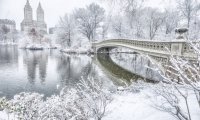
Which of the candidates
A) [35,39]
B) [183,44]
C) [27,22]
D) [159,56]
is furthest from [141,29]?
[27,22]

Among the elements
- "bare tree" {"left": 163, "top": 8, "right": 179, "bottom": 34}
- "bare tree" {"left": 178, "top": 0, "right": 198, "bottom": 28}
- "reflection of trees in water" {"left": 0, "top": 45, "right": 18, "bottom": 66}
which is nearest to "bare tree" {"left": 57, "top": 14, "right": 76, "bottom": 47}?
"reflection of trees in water" {"left": 0, "top": 45, "right": 18, "bottom": 66}

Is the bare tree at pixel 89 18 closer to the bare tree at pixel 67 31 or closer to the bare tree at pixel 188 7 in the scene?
the bare tree at pixel 67 31

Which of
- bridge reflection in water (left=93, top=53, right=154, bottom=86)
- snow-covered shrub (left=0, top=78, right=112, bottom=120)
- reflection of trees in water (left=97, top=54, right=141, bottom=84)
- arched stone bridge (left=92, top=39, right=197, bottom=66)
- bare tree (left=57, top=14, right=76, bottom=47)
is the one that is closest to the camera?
snow-covered shrub (left=0, top=78, right=112, bottom=120)

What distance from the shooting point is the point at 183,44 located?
11.5 m

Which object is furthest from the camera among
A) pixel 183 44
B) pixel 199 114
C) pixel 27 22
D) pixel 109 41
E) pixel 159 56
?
pixel 27 22

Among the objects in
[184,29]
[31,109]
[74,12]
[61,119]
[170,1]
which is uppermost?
[74,12]

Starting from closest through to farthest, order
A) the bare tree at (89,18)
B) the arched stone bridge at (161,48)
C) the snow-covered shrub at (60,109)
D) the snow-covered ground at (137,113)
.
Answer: the snow-covered ground at (137,113), the snow-covered shrub at (60,109), the arched stone bridge at (161,48), the bare tree at (89,18)

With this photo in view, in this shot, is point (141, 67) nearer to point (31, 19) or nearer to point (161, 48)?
point (161, 48)

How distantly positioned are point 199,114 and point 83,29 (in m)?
45.1

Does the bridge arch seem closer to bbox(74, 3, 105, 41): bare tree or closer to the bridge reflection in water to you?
the bridge reflection in water

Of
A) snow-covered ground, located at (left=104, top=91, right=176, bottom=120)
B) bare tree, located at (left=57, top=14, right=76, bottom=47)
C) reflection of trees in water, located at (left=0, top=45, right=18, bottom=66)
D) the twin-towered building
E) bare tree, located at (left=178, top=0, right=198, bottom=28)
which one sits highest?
the twin-towered building

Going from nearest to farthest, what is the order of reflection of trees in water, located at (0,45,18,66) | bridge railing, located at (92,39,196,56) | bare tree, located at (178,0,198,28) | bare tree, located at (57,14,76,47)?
bridge railing, located at (92,39,196,56) → reflection of trees in water, located at (0,45,18,66) → bare tree, located at (178,0,198,28) → bare tree, located at (57,14,76,47)

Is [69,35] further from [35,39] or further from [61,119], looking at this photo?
[61,119]

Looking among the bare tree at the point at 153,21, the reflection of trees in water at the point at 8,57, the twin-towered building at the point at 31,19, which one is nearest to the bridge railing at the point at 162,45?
the bare tree at the point at 153,21
